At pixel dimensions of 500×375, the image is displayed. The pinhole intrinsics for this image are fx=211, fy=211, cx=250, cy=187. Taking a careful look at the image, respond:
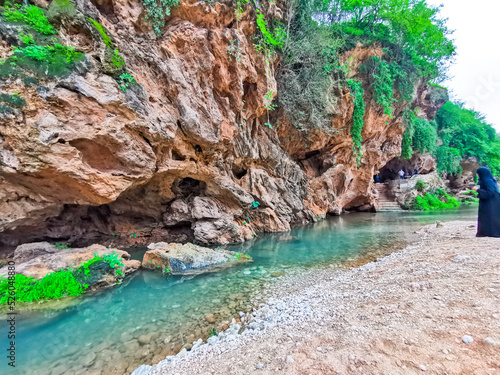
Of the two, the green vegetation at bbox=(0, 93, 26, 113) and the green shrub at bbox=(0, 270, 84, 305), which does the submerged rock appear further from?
the green vegetation at bbox=(0, 93, 26, 113)

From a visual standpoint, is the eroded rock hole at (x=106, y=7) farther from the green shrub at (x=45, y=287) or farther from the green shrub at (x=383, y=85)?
the green shrub at (x=383, y=85)

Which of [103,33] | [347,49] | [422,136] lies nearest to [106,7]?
[103,33]

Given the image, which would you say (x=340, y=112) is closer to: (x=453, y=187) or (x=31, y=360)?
(x=31, y=360)

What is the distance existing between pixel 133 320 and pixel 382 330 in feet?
13.1

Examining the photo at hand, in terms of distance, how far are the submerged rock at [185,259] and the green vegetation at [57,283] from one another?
1094 millimetres

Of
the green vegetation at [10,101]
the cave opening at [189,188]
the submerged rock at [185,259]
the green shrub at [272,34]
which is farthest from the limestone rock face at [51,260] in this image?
the green shrub at [272,34]

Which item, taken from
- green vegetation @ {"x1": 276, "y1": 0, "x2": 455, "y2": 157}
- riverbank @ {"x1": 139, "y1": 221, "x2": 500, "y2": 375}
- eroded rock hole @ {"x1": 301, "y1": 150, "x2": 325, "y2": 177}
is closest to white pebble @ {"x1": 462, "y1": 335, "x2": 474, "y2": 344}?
riverbank @ {"x1": 139, "y1": 221, "x2": 500, "y2": 375}

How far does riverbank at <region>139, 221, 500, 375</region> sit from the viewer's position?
64.8 inches

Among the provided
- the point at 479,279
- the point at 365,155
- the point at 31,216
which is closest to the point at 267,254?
the point at 479,279

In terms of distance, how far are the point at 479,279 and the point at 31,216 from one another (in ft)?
32.3

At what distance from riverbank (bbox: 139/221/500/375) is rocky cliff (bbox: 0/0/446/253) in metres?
5.58

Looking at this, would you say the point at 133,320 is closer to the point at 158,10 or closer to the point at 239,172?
the point at 158,10

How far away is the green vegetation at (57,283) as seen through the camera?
439cm

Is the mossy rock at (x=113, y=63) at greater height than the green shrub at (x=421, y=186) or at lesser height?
greater
